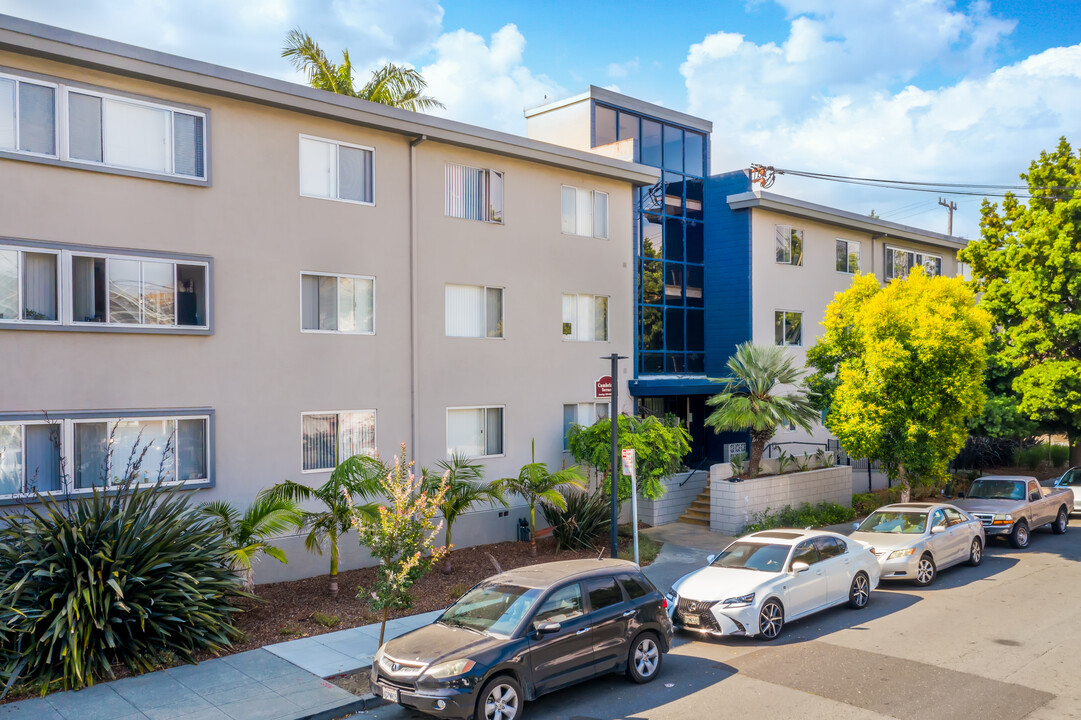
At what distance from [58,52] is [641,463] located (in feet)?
43.4

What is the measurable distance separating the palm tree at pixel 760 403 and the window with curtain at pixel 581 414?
2.84 meters

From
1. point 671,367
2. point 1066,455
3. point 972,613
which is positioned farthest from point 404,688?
point 1066,455

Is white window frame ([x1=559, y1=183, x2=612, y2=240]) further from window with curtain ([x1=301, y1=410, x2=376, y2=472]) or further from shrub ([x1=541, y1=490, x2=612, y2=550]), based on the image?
window with curtain ([x1=301, y1=410, x2=376, y2=472])

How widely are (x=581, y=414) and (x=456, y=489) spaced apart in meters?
5.16

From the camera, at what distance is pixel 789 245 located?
2625 centimetres

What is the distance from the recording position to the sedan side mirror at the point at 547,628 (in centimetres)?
905

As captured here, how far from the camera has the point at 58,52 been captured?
12.6m

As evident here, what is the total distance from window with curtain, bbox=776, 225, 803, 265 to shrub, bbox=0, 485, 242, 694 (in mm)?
19947

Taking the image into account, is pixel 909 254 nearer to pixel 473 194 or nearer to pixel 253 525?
pixel 473 194

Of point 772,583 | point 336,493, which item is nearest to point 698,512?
point 772,583

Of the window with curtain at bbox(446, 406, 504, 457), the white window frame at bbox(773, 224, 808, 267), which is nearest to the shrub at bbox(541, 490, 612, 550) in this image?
the window with curtain at bbox(446, 406, 504, 457)

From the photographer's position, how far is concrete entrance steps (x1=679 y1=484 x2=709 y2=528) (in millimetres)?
21312

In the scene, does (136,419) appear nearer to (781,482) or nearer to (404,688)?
(404,688)

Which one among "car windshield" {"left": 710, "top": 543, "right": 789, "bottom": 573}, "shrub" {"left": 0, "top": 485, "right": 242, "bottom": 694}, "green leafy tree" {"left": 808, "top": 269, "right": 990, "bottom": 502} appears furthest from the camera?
"green leafy tree" {"left": 808, "top": 269, "right": 990, "bottom": 502}
